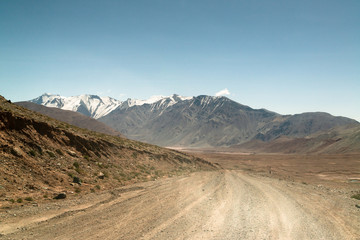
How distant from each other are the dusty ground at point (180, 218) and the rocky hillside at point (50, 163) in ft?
7.68

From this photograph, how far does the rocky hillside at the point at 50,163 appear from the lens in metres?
13.7

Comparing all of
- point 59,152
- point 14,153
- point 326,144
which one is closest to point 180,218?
point 14,153

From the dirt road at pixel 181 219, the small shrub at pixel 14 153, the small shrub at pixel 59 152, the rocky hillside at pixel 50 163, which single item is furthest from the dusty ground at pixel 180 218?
the small shrub at pixel 59 152

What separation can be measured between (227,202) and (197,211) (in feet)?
9.46

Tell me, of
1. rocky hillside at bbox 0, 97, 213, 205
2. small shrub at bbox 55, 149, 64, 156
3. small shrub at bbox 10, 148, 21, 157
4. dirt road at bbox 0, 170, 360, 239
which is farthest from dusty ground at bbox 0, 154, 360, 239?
small shrub at bbox 55, 149, 64, 156

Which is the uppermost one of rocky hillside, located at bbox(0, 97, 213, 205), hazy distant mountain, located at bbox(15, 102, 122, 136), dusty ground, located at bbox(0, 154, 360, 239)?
hazy distant mountain, located at bbox(15, 102, 122, 136)

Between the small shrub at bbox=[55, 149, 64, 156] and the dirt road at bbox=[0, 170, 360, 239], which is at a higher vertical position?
the small shrub at bbox=[55, 149, 64, 156]

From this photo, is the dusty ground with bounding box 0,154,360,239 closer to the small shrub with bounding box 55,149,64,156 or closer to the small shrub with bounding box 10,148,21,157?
the small shrub with bounding box 10,148,21,157

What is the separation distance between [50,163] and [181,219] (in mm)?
11916

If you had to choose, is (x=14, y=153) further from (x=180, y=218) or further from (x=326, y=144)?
(x=326, y=144)

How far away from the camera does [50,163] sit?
17250 millimetres

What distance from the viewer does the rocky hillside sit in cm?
1371

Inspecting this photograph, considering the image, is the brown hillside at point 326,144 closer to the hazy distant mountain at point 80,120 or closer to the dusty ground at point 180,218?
the dusty ground at point 180,218

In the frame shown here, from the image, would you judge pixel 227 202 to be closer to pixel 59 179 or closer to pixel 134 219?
pixel 134 219
